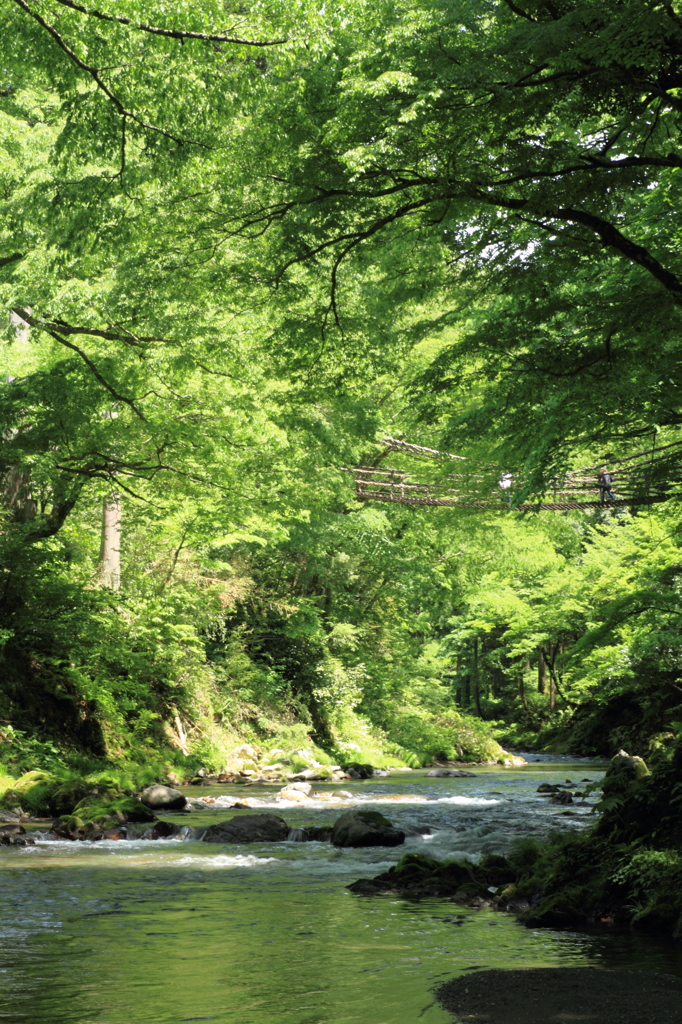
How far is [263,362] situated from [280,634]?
1099 centimetres

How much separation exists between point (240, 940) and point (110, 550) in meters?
12.2

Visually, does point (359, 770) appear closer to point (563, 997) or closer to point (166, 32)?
point (563, 997)

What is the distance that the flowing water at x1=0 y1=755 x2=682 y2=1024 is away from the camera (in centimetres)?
424

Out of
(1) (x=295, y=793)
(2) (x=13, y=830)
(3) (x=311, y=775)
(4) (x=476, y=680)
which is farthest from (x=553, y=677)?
(2) (x=13, y=830)

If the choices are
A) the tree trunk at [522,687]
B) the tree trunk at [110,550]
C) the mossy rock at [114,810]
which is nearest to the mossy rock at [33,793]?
the mossy rock at [114,810]

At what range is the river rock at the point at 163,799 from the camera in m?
12.6

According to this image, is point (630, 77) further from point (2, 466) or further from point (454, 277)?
point (2, 466)

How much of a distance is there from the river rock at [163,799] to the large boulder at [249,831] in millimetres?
2275

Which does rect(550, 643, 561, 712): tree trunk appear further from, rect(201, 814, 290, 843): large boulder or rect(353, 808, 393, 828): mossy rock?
rect(201, 814, 290, 843): large boulder

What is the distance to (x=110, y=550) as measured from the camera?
669 inches

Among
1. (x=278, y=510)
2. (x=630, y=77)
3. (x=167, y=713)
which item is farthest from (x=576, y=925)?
(x=167, y=713)

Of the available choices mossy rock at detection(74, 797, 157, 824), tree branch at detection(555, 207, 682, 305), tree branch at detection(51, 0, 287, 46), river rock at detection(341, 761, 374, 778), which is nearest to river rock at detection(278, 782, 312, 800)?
mossy rock at detection(74, 797, 157, 824)

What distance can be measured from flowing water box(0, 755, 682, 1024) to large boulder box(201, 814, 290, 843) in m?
0.41

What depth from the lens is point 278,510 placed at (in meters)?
16.5
